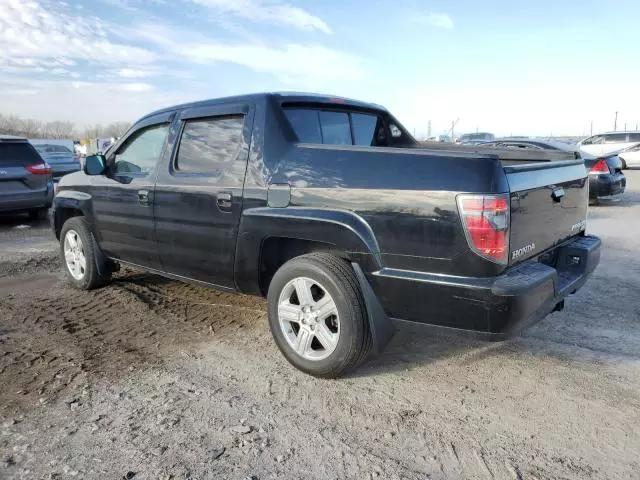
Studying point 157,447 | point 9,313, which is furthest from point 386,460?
point 9,313

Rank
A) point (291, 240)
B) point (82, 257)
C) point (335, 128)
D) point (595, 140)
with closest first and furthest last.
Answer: point (291, 240) → point (335, 128) → point (82, 257) → point (595, 140)

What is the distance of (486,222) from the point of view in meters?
2.68

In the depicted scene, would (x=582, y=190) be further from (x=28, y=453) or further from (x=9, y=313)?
(x=9, y=313)

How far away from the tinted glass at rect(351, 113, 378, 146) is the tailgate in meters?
1.62

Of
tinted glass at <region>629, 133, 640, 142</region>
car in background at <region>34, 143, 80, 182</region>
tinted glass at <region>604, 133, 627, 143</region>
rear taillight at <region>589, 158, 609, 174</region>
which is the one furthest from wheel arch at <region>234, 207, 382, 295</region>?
tinted glass at <region>629, 133, 640, 142</region>

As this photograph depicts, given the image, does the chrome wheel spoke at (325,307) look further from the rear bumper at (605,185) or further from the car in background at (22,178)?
the rear bumper at (605,185)

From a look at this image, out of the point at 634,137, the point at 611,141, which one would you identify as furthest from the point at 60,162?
the point at 634,137

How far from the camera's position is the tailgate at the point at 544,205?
2838 mm

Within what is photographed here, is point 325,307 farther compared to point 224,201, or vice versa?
point 224,201

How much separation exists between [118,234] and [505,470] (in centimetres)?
377

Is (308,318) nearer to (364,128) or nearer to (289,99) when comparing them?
(289,99)

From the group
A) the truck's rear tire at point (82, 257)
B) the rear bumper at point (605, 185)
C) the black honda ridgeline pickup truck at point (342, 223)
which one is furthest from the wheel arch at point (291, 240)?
the rear bumper at point (605, 185)

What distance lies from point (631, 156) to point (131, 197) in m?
23.2

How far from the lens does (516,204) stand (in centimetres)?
282
